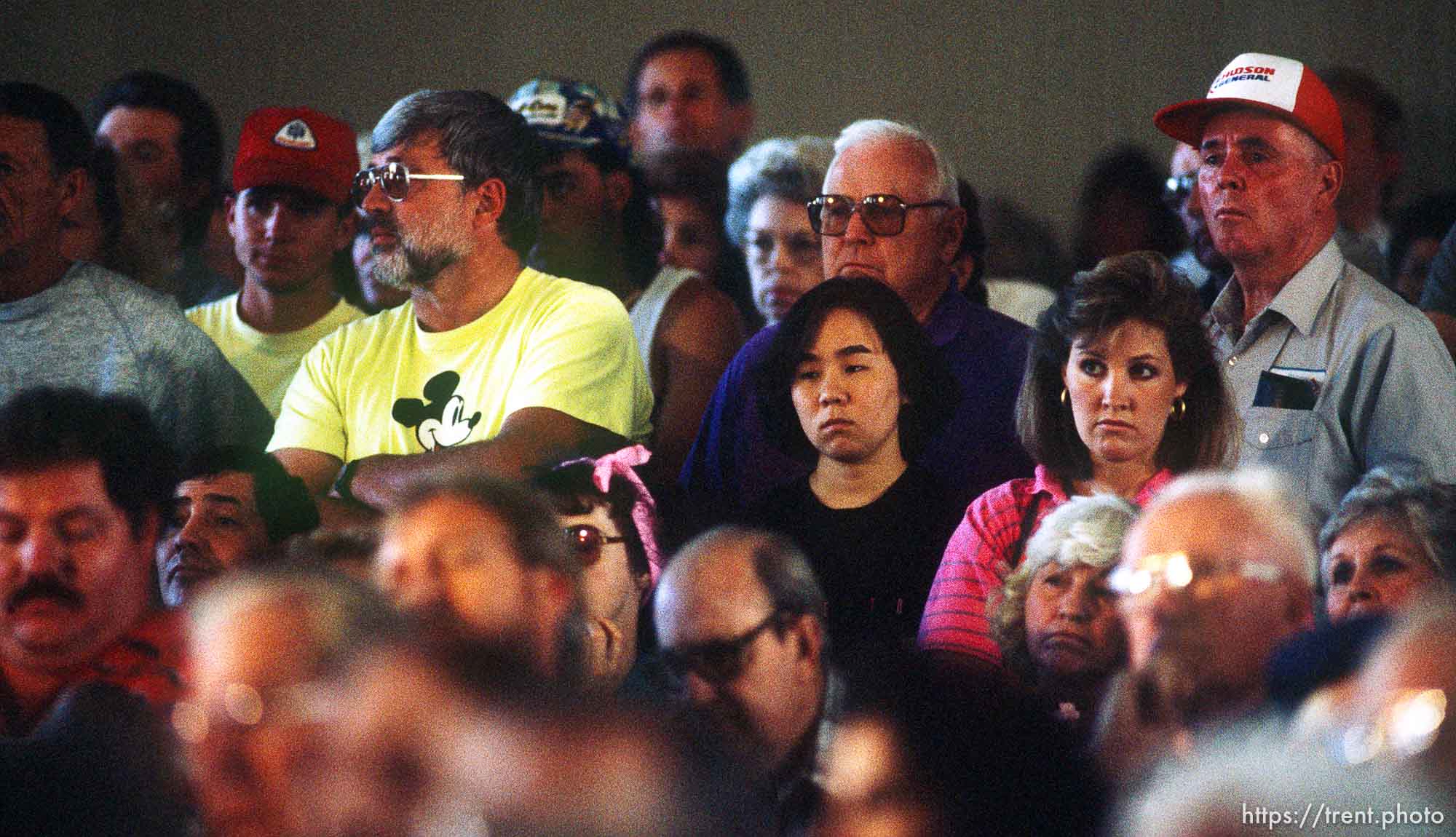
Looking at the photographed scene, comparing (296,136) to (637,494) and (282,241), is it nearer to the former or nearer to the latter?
(282,241)

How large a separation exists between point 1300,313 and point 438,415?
163cm

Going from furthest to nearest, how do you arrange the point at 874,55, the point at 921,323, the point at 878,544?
the point at 874,55 < the point at 921,323 < the point at 878,544

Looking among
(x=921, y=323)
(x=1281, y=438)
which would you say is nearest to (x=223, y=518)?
(x=921, y=323)

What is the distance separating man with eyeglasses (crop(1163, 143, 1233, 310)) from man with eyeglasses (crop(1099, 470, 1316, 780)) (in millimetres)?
1431

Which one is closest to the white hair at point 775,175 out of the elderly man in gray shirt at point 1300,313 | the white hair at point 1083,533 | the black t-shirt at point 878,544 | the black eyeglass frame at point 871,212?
the black eyeglass frame at point 871,212

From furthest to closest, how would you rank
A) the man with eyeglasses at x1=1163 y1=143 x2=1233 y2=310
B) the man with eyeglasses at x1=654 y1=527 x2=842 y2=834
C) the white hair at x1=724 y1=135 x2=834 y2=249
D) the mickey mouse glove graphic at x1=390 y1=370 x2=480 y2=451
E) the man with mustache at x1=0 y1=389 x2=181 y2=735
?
the white hair at x1=724 y1=135 x2=834 y2=249 < the man with eyeglasses at x1=1163 y1=143 x2=1233 y2=310 < the mickey mouse glove graphic at x1=390 y1=370 x2=480 y2=451 < the man with mustache at x1=0 y1=389 x2=181 y2=735 < the man with eyeglasses at x1=654 y1=527 x2=842 y2=834

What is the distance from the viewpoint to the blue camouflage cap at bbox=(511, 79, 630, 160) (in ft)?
13.8

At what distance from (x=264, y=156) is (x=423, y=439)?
973 millimetres

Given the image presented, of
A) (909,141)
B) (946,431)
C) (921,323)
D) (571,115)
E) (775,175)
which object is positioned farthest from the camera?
(571,115)

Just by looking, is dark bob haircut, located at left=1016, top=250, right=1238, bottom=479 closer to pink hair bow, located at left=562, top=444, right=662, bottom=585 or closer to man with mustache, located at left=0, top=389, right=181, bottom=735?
pink hair bow, located at left=562, top=444, right=662, bottom=585

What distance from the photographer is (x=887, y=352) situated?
121 inches

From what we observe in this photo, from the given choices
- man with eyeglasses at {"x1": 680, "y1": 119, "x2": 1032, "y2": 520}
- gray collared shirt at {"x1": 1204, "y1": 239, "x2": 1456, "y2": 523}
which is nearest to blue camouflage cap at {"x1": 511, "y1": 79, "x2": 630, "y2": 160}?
man with eyeglasses at {"x1": 680, "y1": 119, "x2": 1032, "y2": 520}

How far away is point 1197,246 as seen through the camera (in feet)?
12.9

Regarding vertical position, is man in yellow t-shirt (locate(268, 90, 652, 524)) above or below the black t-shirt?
above
